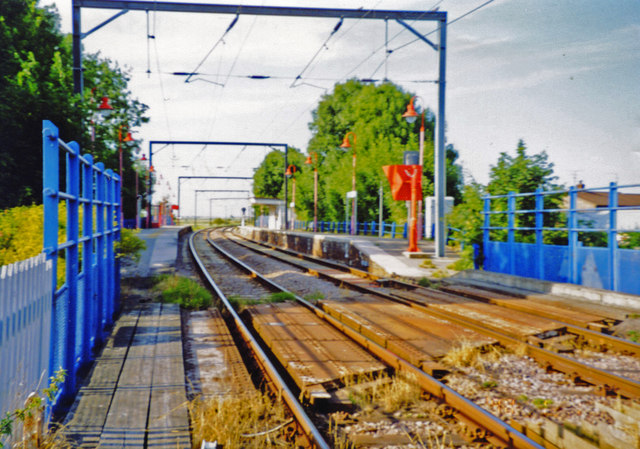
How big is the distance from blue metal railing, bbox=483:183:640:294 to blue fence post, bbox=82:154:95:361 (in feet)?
27.0

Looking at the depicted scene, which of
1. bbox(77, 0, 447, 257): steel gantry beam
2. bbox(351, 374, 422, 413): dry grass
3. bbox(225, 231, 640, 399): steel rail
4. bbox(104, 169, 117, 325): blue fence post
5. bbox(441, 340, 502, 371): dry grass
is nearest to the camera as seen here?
bbox(351, 374, 422, 413): dry grass

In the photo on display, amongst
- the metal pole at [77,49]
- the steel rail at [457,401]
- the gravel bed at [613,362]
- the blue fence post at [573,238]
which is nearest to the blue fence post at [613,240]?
the blue fence post at [573,238]

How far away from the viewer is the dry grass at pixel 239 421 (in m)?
4.01

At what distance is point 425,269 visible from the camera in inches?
591

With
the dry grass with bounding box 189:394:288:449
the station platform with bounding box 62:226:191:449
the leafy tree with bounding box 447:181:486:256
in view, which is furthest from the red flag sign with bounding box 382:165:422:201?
the dry grass with bounding box 189:394:288:449

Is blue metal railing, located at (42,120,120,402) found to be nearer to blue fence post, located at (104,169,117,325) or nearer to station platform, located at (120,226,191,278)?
blue fence post, located at (104,169,117,325)

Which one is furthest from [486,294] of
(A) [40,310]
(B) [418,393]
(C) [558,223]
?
(A) [40,310]

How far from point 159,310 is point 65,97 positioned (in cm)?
757

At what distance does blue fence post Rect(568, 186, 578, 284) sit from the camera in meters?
10.4

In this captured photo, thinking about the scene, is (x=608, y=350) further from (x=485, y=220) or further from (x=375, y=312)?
(x=485, y=220)

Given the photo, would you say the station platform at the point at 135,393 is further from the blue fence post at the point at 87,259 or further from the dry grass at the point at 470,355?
the dry grass at the point at 470,355

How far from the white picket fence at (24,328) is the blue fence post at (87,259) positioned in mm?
1702

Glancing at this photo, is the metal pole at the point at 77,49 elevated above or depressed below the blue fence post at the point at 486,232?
above

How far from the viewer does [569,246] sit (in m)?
10.6
